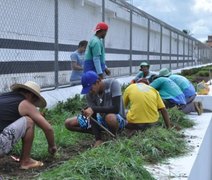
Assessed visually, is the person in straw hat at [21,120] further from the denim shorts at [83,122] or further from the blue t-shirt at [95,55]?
the blue t-shirt at [95,55]

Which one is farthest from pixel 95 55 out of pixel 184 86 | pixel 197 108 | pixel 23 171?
pixel 23 171

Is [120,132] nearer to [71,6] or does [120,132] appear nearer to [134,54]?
[71,6]

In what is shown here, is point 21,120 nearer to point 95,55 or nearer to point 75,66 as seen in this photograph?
point 95,55

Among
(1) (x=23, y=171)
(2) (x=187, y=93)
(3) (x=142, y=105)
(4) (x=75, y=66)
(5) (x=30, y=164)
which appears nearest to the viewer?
(1) (x=23, y=171)

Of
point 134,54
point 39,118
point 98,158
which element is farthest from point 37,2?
point 134,54

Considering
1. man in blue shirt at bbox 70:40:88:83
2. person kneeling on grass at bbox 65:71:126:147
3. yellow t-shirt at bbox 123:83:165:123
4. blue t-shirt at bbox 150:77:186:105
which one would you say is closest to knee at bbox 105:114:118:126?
person kneeling on grass at bbox 65:71:126:147

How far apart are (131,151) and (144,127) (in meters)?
1.66

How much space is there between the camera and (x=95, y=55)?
7.97 meters

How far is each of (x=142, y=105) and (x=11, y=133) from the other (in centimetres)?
224

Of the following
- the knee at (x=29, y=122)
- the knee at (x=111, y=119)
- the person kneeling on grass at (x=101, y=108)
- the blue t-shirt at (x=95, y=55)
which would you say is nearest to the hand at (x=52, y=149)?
the knee at (x=29, y=122)

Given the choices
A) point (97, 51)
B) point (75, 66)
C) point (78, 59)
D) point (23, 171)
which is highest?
point (97, 51)

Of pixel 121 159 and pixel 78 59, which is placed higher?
pixel 78 59

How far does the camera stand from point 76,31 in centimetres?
1052

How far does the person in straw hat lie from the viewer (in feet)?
13.9
